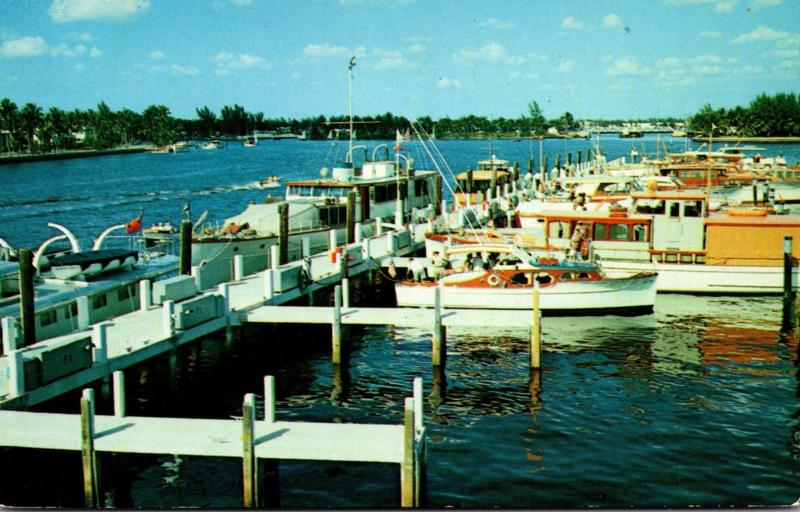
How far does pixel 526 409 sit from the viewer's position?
16.7 m

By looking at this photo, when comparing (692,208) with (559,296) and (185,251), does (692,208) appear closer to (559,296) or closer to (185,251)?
(559,296)

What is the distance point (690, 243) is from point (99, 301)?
19.0m

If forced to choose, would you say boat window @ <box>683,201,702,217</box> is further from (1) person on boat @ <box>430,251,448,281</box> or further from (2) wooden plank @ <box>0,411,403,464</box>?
(2) wooden plank @ <box>0,411,403,464</box>

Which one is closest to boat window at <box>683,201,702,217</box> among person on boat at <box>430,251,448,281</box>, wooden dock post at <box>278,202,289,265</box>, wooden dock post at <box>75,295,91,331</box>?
person on boat at <box>430,251,448,281</box>

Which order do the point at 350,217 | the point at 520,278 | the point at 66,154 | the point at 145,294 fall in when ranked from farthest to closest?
the point at 66,154 < the point at 350,217 < the point at 520,278 < the point at 145,294

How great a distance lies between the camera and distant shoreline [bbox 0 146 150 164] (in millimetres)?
83250

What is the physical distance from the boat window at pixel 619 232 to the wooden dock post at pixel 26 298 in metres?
19.3

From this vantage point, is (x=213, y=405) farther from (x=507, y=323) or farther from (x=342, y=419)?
(x=507, y=323)

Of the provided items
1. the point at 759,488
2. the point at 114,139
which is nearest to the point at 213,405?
the point at 759,488

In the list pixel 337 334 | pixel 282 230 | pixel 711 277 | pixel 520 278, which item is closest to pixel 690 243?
pixel 711 277

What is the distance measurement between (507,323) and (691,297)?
10028 mm

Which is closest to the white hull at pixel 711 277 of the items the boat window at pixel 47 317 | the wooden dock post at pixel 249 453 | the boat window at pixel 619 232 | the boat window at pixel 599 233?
the boat window at pixel 619 232

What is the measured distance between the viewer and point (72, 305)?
19.0 metres

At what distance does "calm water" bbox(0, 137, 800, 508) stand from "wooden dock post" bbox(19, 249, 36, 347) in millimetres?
2179
